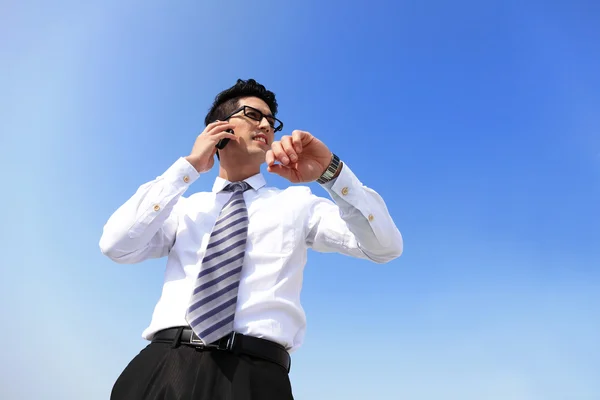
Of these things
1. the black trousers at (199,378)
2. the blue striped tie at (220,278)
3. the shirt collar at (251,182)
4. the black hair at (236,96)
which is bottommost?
the black trousers at (199,378)

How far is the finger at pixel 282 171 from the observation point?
2652mm

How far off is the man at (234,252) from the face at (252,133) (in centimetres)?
18

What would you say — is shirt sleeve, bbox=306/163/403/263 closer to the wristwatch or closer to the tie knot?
the wristwatch

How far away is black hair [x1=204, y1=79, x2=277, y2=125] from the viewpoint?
4285 mm

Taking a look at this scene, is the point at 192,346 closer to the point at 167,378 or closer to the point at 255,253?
the point at 167,378

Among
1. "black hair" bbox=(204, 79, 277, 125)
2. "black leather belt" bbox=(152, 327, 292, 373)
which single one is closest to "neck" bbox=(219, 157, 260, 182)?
"black hair" bbox=(204, 79, 277, 125)

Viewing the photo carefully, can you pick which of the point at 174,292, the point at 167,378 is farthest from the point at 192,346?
the point at 174,292

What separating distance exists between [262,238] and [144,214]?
0.80 metres

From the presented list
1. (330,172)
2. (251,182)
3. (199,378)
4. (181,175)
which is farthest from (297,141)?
(199,378)

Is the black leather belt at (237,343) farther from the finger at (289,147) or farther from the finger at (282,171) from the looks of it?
the finger at (289,147)

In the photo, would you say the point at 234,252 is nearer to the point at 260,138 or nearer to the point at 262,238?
the point at 262,238

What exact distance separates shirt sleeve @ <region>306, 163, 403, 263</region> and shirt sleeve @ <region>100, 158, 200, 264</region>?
992 millimetres

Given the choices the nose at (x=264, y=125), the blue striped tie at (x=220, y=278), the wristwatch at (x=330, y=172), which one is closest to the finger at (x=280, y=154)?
the wristwatch at (x=330, y=172)

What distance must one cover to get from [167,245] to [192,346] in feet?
3.16
